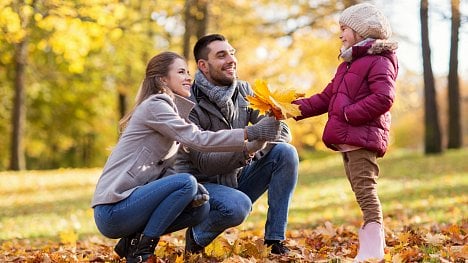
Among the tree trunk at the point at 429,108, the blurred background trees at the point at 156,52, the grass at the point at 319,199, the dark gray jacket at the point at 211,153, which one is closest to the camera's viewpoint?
the dark gray jacket at the point at 211,153

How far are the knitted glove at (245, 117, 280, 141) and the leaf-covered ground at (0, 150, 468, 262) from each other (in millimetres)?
775

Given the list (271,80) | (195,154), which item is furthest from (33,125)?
(195,154)

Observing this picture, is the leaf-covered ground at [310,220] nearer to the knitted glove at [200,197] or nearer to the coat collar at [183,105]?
the knitted glove at [200,197]

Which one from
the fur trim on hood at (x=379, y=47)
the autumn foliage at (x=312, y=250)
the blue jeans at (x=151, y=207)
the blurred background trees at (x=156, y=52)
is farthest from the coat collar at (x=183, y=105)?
the blurred background trees at (x=156, y=52)

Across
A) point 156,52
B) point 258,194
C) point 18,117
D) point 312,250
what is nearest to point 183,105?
point 258,194

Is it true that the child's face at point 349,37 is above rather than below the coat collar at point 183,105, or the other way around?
above

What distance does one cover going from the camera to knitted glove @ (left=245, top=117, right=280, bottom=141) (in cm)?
430

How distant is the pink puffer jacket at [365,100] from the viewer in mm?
4227

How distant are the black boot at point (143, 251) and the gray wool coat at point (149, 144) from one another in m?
0.30

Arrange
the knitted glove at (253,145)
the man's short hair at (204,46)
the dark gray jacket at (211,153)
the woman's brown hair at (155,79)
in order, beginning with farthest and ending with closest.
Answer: the man's short hair at (204,46) < the dark gray jacket at (211,153) < the woman's brown hair at (155,79) < the knitted glove at (253,145)

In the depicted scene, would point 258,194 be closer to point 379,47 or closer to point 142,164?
point 142,164

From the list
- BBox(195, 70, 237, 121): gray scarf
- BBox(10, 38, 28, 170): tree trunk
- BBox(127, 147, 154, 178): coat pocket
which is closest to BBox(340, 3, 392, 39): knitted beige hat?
BBox(195, 70, 237, 121): gray scarf

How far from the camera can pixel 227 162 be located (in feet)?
15.4

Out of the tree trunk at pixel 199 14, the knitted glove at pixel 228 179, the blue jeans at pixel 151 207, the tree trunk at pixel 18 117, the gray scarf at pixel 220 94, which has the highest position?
the tree trunk at pixel 199 14
